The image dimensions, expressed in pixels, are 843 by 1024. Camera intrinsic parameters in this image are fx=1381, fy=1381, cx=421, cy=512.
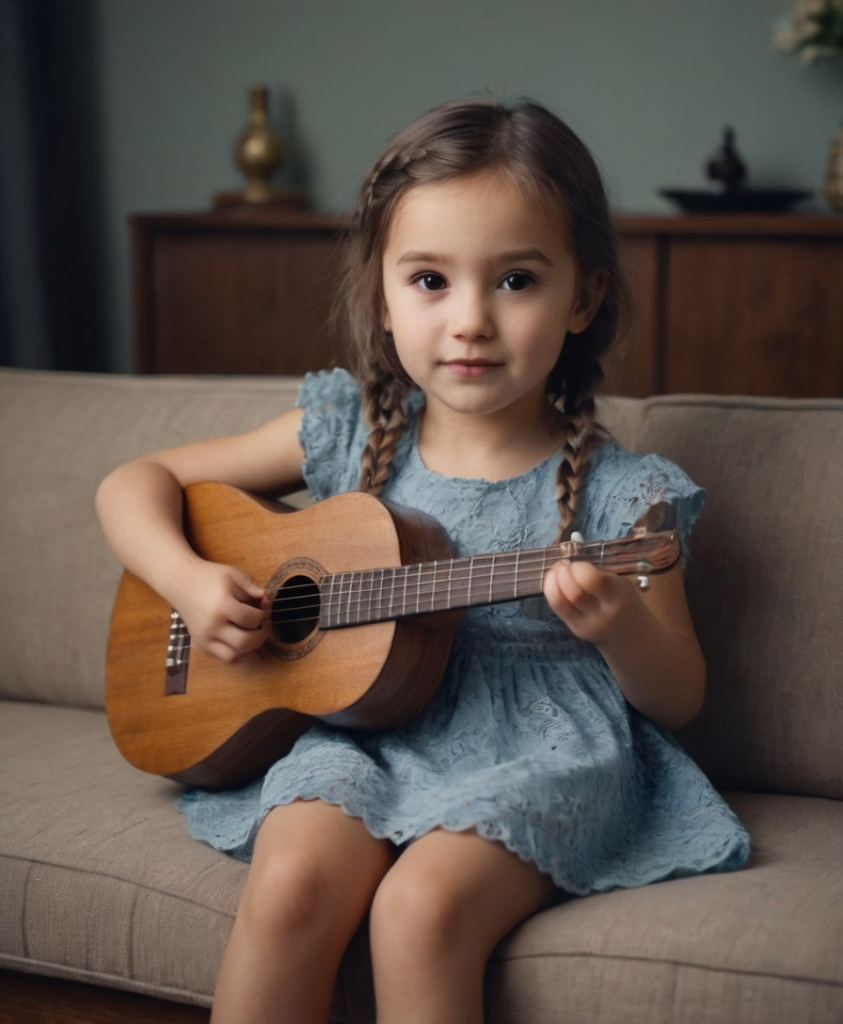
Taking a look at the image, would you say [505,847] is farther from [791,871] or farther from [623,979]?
[791,871]

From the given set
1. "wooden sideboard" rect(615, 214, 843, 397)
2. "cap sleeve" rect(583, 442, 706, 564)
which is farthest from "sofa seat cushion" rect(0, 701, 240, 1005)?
"wooden sideboard" rect(615, 214, 843, 397)

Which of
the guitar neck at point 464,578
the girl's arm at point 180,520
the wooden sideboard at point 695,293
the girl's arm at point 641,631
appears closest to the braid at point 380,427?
the girl's arm at point 180,520

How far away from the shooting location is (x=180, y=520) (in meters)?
1.71

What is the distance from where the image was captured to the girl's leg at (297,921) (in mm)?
1219

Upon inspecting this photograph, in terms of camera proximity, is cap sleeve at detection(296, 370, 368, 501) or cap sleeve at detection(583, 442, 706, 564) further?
cap sleeve at detection(296, 370, 368, 501)

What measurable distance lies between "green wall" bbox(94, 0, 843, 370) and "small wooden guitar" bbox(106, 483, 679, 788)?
6.93ft

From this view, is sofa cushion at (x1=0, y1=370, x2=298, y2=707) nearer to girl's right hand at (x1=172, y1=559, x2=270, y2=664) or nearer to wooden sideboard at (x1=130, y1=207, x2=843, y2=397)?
girl's right hand at (x1=172, y1=559, x2=270, y2=664)

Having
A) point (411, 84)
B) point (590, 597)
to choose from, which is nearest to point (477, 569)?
point (590, 597)

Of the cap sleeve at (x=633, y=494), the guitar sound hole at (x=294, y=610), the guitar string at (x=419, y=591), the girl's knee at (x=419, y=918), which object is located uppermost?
the cap sleeve at (x=633, y=494)

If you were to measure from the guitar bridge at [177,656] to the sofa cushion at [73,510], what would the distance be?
352mm

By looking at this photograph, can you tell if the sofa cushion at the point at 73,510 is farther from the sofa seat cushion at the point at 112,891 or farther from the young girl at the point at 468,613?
the sofa seat cushion at the point at 112,891

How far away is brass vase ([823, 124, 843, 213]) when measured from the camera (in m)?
3.21

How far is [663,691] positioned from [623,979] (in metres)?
0.34

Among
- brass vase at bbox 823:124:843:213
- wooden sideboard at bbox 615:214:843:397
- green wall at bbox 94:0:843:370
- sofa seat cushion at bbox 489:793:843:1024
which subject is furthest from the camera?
green wall at bbox 94:0:843:370
